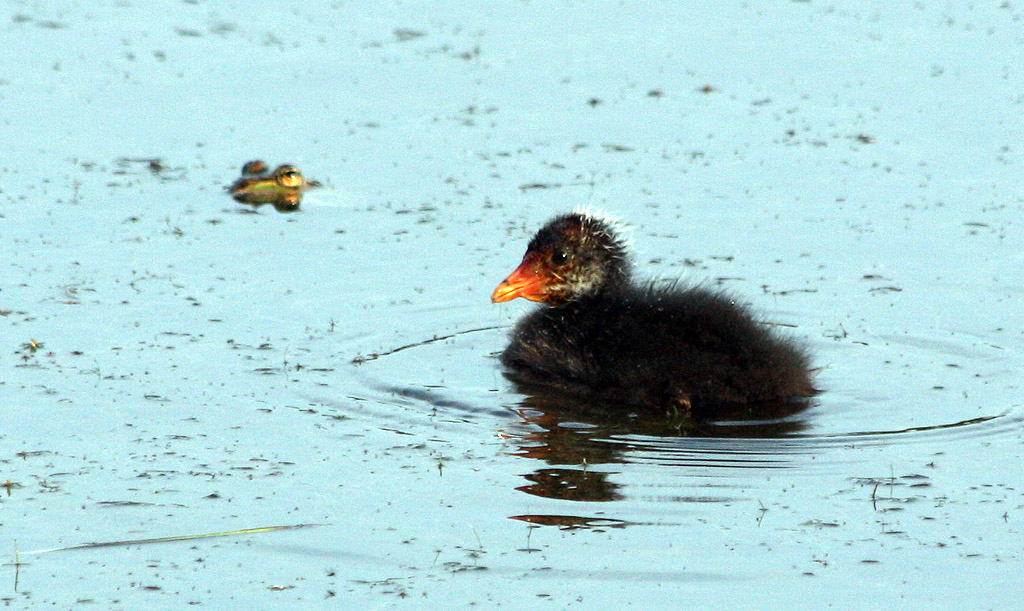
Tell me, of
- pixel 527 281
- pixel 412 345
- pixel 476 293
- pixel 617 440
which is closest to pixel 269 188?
pixel 476 293

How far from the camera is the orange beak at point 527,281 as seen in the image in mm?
10062

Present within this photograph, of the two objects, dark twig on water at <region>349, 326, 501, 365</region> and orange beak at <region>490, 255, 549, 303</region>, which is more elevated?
orange beak at <region>490, 255, 549, 303</region>

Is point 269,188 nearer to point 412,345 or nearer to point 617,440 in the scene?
point 412,345

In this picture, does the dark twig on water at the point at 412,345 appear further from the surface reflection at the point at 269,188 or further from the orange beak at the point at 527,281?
the surface reflection at the point at 269,188

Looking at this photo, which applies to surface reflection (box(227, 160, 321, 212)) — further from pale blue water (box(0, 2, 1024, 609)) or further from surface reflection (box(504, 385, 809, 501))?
surface reflection (box(504, 385, 809, 501))

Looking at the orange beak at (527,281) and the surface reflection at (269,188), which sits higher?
the surface reflection at (269,188)

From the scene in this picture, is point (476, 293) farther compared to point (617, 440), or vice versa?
point (476, 293)

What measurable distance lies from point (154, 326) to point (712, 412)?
3.62 meters

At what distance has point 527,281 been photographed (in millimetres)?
10109

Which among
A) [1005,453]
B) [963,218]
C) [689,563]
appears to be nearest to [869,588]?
[689,563]

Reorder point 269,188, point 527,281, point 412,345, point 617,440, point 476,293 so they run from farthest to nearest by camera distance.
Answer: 1. point 269,188
2. point 476,293
3. point 412,345
4. point 527,281
5. point 617,440

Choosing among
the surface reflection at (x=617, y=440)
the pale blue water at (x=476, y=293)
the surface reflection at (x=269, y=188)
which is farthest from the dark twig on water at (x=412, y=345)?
the surface reflection at (x=269, y=188)

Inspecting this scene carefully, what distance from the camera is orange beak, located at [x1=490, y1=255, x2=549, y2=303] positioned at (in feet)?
33.0

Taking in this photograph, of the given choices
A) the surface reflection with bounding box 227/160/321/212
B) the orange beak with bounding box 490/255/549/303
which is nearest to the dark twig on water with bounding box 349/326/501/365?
the orange beak with bounding box 490/255/549/303
